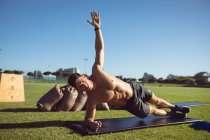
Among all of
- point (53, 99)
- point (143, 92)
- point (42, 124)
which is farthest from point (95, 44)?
point (53, 99)

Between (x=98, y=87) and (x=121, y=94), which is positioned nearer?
(x=98, y=87)

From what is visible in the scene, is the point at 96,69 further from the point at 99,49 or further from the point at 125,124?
the point at 125,124

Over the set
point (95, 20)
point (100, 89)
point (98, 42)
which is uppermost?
point (95, 20)

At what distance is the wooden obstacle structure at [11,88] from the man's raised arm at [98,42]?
6.25 m

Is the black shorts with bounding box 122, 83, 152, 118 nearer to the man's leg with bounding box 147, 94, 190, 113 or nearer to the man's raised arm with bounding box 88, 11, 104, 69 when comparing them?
the man's leg with bounding box 147, 94, 190, 113

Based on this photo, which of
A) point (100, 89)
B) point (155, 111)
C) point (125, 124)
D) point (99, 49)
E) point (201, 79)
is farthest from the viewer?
point (201, 79)

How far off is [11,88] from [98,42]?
6564mm

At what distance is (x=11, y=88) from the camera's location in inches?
403

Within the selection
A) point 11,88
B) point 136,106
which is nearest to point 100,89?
point 136,106

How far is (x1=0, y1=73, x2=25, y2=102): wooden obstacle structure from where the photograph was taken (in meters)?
9.87

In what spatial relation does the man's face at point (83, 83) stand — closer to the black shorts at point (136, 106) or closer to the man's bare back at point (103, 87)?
the man's bare back at point (103, 87)

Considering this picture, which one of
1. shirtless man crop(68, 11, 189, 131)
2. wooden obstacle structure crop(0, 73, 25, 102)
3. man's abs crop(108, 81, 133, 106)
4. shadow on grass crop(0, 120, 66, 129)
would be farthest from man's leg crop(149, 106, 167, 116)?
wooden obstacle structure crop(0, 73, 25, 102)

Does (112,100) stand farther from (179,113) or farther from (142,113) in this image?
(179,113)

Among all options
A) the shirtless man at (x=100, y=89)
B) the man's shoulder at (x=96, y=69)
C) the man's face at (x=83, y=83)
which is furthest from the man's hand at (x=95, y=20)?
the man's face at (x=83, y=83)
